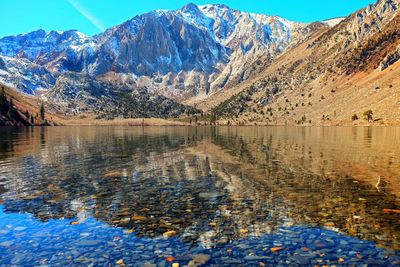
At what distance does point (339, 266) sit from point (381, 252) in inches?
100

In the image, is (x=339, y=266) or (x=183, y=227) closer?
(x=339, y=266)

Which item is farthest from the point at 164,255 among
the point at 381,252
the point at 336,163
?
the point at 336,163

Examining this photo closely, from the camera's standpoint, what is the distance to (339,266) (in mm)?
13359

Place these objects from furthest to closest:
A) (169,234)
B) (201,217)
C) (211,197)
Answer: (211,197) → (201,217) → (169,234)

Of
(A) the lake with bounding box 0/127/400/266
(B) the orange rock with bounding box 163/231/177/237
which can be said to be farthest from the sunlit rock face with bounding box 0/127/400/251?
(B) the orange rock with bounding box 163/231/177/237

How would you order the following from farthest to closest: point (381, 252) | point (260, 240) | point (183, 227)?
point (183, 227) < point (260, 240) < point (381, 252)

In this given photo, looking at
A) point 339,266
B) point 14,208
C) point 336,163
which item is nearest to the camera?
point 339,266

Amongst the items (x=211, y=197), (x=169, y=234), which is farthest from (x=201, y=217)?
(x=211, y=197)

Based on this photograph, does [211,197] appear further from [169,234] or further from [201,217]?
[169,234]

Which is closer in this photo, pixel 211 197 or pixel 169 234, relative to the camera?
pixel 169 234

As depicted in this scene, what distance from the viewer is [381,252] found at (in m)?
14.6

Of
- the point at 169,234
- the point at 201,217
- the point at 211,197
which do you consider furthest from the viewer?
the point at 211,197

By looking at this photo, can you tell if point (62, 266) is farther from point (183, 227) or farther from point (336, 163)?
point (336, 163)

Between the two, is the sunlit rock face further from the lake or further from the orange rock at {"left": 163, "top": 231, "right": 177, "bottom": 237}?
the orange rock at {"left": 163, "top": 231, "right": 177, "bottom": 237}
